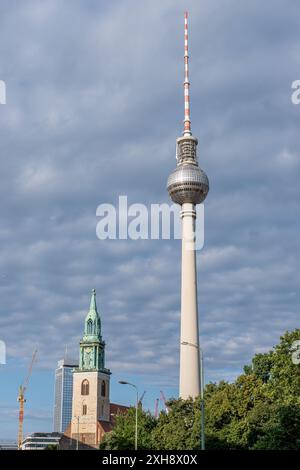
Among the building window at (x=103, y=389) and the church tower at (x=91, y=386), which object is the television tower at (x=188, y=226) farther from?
the building window at (x=103, y=389)

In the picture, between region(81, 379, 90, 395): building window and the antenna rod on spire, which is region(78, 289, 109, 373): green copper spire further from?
the antenna rod on spire

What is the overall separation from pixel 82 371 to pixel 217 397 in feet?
377

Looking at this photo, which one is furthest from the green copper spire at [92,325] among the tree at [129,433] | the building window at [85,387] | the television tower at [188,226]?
the tree at [129,433]

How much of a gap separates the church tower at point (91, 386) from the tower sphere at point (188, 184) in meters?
60.2

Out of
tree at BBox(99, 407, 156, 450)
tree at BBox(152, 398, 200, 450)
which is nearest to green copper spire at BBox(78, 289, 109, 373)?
tree at BBox(99, 407, 156, 450)

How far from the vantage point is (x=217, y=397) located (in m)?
78.5

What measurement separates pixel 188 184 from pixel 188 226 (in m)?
8.47

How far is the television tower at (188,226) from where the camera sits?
130m

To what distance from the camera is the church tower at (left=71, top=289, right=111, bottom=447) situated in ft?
604

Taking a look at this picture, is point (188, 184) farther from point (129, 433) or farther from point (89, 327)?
point (89, 327)

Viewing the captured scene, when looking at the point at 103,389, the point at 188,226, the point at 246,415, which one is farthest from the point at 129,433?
the point at 103,389
